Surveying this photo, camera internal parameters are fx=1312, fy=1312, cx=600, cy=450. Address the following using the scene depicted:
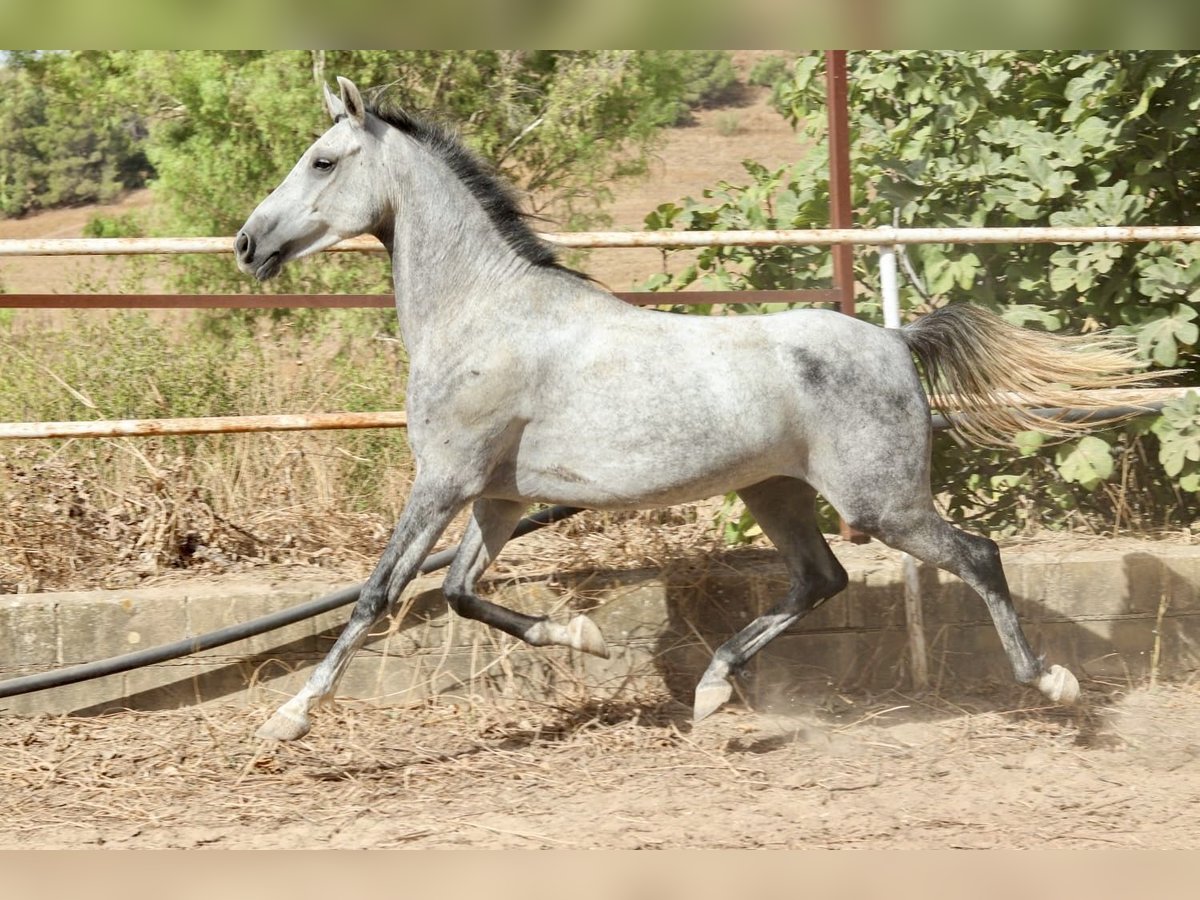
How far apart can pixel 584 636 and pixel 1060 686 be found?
1712mm

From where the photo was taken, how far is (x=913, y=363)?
473 centimetres

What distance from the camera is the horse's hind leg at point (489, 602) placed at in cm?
468

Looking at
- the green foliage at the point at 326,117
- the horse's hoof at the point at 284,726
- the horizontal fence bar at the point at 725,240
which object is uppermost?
the green foliage at the point at 326,117

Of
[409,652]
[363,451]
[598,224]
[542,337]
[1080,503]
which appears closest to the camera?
[542,337]

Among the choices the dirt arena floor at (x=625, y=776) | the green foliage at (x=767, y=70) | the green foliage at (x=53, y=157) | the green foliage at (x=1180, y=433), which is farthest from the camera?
the green foliage at (x=767, y=70)

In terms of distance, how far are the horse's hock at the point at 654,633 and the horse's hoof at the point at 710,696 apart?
408 millimetres

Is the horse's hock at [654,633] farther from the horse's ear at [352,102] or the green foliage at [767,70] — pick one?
the green foliage at [767,70]

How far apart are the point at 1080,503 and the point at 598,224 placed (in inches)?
251

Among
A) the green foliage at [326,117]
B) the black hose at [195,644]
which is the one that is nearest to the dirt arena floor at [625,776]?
the black hose at [195,644]

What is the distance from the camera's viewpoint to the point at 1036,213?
19.2 feet

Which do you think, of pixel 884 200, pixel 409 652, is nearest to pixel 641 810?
pixel 409 652

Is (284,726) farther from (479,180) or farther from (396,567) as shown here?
(479,180)

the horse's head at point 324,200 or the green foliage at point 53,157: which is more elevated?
the green foliage at point 53,157

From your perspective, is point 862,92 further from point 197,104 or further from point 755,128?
point 755,128
